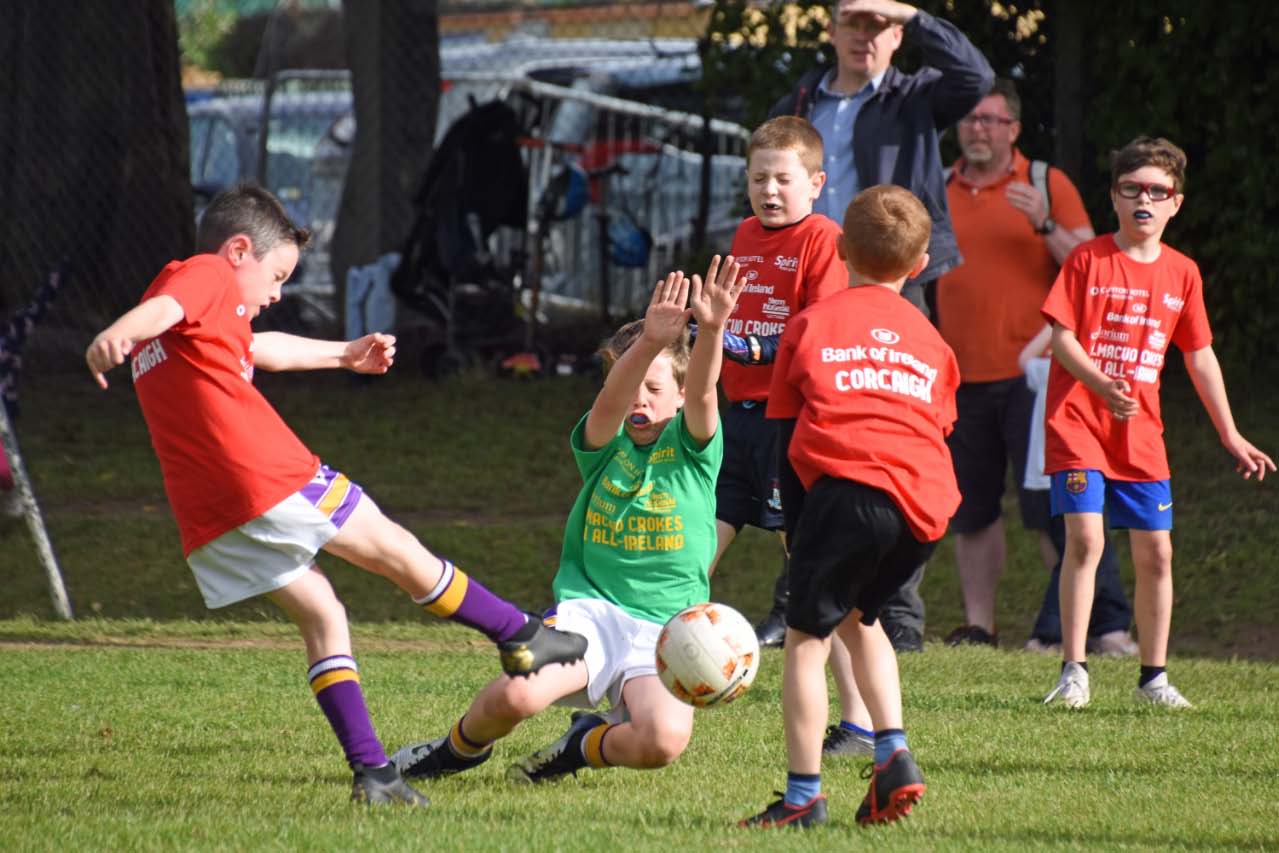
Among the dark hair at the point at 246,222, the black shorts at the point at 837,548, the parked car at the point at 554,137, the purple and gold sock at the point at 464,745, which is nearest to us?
the black shorts at the point at 837,548

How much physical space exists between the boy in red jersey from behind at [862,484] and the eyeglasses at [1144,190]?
2103 millimetres

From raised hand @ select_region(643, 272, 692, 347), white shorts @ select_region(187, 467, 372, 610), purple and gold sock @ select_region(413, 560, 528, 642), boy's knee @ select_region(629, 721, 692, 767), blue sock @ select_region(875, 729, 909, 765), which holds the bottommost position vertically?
boy's knee @ select_region(629, 721, 692, 767)

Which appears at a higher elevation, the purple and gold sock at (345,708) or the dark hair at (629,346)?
the dark hair at (629,346)

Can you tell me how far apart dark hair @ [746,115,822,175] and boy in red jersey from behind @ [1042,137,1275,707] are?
1037mm

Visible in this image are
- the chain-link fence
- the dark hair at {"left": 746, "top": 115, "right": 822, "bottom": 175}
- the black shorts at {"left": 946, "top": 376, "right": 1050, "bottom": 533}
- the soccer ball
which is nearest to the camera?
the soccer ball

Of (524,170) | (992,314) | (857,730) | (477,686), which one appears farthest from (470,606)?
(524,170)

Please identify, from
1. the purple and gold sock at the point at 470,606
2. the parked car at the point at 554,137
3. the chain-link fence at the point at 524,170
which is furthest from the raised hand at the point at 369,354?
the parked car at the point at 554,137

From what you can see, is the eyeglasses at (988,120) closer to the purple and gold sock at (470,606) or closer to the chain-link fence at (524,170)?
the purple and gold sock at (470,606)

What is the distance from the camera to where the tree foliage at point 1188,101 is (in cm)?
1030

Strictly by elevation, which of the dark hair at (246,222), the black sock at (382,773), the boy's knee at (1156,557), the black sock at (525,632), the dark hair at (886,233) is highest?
the dark hair at (886,233)

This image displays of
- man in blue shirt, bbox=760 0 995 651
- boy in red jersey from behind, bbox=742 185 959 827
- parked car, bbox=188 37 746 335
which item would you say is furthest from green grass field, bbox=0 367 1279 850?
parked car, bbox=188 37 746 335

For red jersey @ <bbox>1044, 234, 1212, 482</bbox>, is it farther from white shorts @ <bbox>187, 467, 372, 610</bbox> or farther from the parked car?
the parked car

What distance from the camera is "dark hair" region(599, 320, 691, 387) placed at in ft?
16.3

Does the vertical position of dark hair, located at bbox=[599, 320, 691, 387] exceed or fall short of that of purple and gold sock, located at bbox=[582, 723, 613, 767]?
it exceeds it
